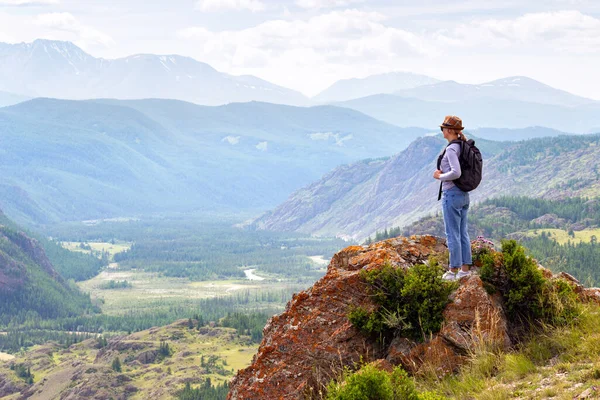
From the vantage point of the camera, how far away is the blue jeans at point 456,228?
65.2 feet

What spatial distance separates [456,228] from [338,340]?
14.5 feet

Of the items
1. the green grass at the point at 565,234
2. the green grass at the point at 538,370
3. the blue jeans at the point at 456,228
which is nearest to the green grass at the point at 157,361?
the blue jeans at the point at 456,228

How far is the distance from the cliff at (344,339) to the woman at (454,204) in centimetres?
84

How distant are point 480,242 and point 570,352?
5.05 m

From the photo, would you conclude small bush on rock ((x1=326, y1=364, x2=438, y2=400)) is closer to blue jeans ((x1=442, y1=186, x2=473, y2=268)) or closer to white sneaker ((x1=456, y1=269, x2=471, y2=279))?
white sneaker ((x1=456, y1=269, x2=471, y2=279))

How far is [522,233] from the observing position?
183m

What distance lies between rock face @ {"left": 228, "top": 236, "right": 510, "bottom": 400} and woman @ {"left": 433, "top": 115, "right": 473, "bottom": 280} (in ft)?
3.38

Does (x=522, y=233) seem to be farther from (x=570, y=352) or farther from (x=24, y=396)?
(x=570, y=352)

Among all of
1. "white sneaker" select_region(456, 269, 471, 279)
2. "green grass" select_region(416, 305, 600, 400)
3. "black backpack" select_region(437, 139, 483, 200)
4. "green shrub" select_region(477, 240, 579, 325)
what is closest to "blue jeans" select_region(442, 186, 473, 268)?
"black backpack" select_region(437, 139, 483, 200)

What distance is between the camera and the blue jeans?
782 inches

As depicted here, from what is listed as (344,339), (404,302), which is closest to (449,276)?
(404,302)

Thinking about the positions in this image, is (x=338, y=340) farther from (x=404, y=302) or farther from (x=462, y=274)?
(x=462, y=274)

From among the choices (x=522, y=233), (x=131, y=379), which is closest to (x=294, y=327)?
(x=131, y=379)

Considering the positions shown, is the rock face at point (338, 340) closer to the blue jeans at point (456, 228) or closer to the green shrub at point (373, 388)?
the blue jeans at point (456, 228)
